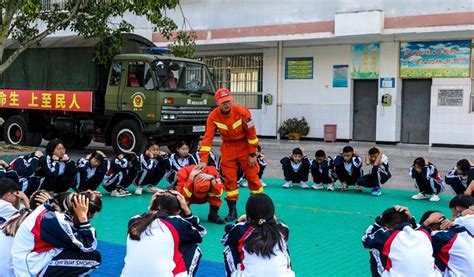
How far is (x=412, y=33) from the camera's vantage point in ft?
54.1

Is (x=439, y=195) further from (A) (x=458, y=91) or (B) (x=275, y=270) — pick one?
(A) (x=458, y=91)

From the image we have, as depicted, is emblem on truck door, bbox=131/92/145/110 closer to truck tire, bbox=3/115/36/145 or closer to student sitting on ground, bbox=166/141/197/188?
truck tire, bbox=3/115/36/145

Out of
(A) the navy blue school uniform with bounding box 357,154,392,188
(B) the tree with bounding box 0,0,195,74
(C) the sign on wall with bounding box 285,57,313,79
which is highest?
(B) the tree with bounding box 0,0,195,74

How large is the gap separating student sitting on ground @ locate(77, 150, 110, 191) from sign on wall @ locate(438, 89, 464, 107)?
11393mm

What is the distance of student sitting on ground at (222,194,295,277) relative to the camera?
12.2ft

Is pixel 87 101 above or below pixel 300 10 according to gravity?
below

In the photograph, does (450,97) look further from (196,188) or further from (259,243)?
(259,243)

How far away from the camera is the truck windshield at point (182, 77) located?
13586mm

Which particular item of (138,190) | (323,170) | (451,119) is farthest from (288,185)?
(451,119)

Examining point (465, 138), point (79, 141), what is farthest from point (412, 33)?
point (79, 141)

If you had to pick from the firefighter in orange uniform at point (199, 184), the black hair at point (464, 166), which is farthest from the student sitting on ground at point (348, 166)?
the firefighter in orange uniform at point (199, 184)

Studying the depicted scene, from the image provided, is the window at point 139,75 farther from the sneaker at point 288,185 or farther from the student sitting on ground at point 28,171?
the student sitting on ground at point 28,171

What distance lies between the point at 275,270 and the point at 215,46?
17.4 m

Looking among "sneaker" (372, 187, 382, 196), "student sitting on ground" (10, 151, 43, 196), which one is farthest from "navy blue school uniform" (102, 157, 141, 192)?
"sneaker" (372, 187, 382, 196)
